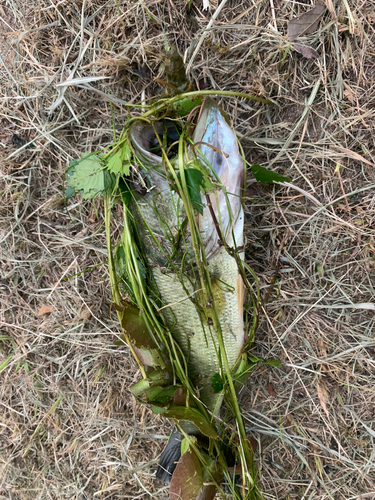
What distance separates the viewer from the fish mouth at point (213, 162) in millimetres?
1120

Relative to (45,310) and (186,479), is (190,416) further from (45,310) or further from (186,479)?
(45,310)

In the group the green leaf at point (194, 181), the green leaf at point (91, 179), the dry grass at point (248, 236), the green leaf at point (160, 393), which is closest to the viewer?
the green leaf at point (194, 181)

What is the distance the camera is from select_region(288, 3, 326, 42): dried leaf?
1.31 meters

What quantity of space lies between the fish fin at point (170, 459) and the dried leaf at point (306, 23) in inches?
71.0

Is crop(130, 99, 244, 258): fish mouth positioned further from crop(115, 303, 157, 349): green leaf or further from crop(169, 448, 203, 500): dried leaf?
crop(169, 448, 203, 500): dried leaf

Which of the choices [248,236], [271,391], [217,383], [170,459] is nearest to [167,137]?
[248,236]

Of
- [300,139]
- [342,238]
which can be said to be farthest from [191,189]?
[342,238]

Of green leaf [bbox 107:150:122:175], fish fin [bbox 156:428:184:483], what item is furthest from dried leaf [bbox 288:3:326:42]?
A: fish fin [bbox 156:428:184:483]

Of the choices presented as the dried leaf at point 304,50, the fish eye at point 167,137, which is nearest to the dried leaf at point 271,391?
the fish eye at point 167,137

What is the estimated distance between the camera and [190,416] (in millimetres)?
1189

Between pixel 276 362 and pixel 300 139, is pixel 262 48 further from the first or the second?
pixel 276 362

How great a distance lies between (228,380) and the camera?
122 cm

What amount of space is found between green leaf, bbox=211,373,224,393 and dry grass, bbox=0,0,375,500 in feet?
1.03

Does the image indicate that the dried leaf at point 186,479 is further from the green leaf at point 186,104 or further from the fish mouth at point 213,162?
the green leaf at point 186,104
